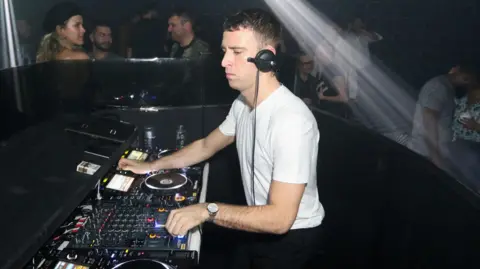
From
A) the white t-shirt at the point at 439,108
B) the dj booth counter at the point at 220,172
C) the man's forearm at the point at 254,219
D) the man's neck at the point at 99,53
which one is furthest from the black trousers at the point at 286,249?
the man's neck at the point at 99,53

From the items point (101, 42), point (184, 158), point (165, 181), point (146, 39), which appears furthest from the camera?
point (146, 39)

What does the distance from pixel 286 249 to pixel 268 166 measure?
1.03 ft

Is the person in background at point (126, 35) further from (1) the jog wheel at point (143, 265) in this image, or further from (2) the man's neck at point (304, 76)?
(1) the jog wheel at point (143, 265)

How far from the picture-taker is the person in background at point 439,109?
253cm

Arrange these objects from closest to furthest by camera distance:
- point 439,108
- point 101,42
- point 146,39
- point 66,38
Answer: point 439,108
point 66,38
point 101,42
point 146,39

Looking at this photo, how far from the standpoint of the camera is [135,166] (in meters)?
1.70

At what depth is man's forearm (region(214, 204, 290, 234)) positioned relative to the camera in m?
1.24

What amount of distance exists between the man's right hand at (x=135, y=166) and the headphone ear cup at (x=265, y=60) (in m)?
0.69

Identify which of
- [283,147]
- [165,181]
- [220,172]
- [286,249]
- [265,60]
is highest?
[265,60]

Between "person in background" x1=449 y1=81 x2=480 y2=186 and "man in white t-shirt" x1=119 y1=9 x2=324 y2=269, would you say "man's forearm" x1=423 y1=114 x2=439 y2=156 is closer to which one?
"person in background" x1=449 y1=81 x2=480 y2=186

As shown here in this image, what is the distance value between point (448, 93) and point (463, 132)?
0.90 ft

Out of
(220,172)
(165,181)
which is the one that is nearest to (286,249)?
(165,181)

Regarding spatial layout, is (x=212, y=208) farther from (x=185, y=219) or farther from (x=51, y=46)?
(x=51, y=46)

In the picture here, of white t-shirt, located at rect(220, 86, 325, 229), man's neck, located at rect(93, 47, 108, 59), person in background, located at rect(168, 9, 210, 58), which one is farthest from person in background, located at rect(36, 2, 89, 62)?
white t-shirt, located at rect(220, 86, 325, 229)
